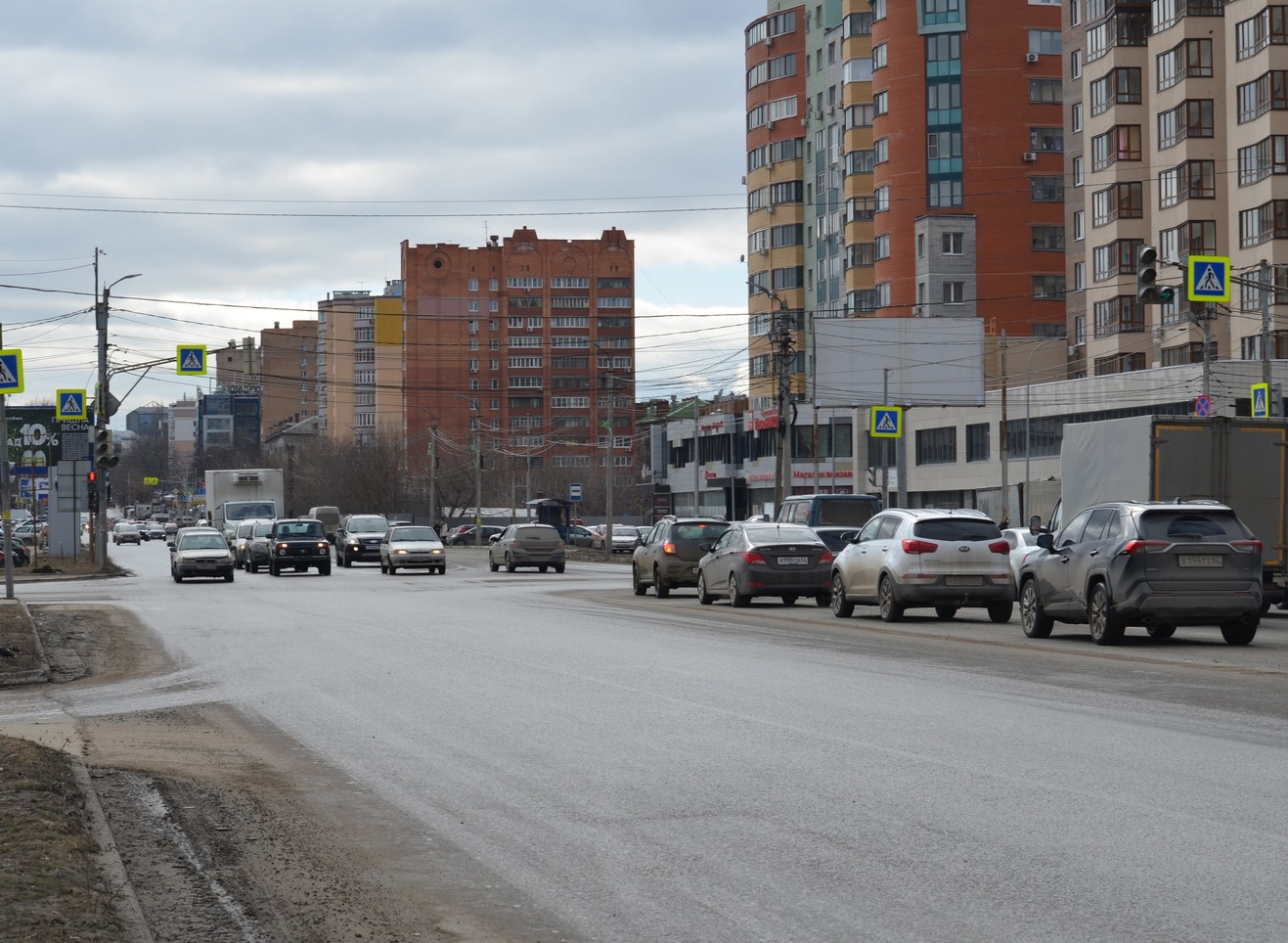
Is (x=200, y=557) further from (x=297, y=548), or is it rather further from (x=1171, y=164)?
(x=1171, y=164)

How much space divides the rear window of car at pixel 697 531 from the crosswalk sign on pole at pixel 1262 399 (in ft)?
50.1

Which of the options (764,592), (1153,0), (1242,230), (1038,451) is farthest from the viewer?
(1038,451)

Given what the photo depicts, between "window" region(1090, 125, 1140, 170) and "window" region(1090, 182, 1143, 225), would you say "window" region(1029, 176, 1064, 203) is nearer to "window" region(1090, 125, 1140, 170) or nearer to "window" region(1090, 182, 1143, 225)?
"window" region(1090, 125, 1140, 170)

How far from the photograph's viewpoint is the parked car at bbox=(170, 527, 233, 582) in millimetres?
47875

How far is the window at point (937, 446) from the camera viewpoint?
88919 millimetres

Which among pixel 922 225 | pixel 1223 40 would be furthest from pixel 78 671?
pixel 922 225

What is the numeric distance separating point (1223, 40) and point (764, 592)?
53.7 meters

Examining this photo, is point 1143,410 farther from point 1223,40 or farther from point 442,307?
point 442,307

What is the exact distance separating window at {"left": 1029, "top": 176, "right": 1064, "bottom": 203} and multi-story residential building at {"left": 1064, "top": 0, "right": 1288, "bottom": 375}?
716 centimetres

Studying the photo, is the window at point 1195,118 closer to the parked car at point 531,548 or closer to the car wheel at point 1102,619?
the parked car at point 531,548

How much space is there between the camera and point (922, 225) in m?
92.6

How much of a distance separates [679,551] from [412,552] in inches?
684

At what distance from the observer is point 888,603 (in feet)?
87.0

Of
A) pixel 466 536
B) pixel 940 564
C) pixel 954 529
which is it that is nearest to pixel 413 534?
pixel 954 529
